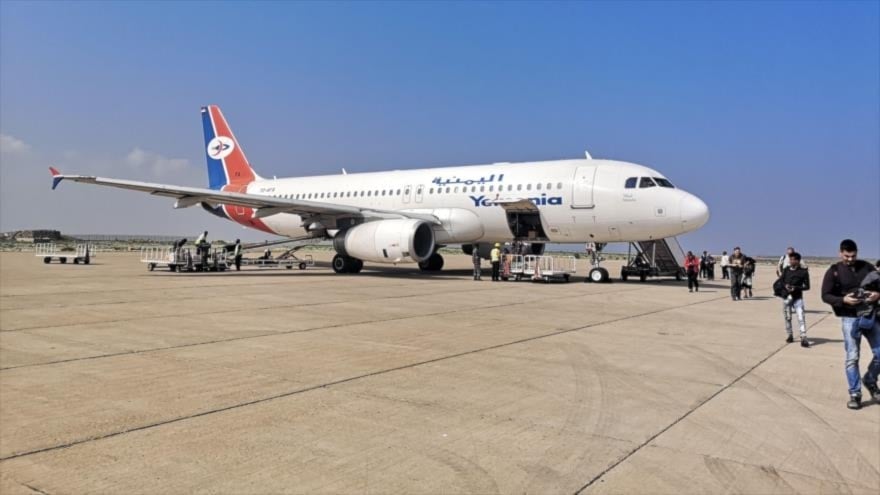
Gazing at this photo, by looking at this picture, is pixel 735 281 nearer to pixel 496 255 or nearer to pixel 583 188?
pixel 583 188

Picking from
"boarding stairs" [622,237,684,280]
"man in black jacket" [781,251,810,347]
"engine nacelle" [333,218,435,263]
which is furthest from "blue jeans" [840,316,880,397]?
"boarding stairs" [622,237,684,280]

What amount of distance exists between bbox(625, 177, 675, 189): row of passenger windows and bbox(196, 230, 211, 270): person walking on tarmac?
16195 mm

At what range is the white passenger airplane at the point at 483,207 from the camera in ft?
58.7

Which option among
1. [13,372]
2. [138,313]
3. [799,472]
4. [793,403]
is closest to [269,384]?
[13,372]

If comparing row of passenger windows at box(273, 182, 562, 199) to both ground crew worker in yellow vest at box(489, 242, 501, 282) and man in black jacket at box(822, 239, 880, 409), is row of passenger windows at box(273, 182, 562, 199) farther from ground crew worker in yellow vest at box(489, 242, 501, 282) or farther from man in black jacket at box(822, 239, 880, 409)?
man in black jacket at box(822, 239, 880, 409)

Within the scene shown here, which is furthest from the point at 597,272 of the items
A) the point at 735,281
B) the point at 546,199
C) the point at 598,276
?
the point at 735,281

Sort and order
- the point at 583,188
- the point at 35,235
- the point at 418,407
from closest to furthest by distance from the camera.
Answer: the point at 418,407
the point at 583,188
the point at 35,235

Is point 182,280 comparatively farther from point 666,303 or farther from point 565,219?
point 666,303

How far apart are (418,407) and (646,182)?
47.7ft

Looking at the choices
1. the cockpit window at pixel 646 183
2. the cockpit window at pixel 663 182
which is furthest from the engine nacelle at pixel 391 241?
the cockpit window at pixel 663 182

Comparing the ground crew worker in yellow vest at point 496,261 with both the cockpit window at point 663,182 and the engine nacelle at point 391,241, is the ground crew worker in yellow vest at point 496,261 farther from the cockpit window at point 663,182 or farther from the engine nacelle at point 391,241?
the cockpit window at point 663,182

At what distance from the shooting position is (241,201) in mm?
Answer: 20422

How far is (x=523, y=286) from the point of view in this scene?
1811 cm

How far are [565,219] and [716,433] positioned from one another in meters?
14.9
